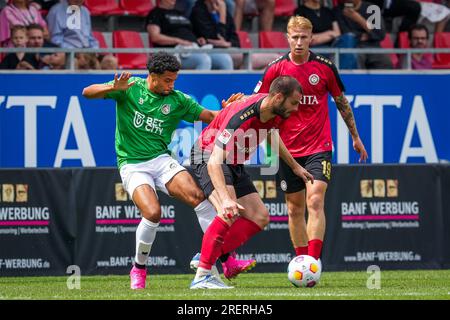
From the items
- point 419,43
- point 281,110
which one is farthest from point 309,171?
point 419,43

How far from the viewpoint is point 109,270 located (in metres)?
13.3

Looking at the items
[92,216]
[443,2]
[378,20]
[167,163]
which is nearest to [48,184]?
[92,216]

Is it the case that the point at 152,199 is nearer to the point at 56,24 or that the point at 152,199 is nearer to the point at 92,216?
the point at 92,216

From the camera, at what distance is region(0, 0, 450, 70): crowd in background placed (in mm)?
15805

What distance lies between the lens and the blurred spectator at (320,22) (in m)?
17.2

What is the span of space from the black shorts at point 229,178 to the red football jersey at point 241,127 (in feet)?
0.44

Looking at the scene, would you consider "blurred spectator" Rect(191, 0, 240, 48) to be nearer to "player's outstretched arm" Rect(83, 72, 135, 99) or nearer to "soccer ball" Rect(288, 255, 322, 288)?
"player's outstretched arm" Rect(83, 72, 135, 99)

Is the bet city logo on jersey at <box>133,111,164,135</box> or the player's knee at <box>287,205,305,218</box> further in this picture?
the player's knee at <box>287,205,305,218</box>

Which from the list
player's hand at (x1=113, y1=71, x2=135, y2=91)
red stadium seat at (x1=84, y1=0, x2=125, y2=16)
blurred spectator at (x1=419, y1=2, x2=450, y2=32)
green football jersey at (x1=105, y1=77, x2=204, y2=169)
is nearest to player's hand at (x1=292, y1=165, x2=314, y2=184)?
green football jersey at (x1=105, y1=77, x2=204, y2=169)

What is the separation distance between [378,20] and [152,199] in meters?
7.97

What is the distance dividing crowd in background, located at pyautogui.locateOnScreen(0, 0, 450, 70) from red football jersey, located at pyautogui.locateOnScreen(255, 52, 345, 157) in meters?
4.57

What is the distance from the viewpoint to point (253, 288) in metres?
→ 10.5

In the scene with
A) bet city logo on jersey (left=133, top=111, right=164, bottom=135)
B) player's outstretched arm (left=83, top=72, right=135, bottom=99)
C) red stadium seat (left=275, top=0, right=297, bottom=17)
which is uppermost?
red stadium seat (left=275, top=0, right=297, bottom=17)
